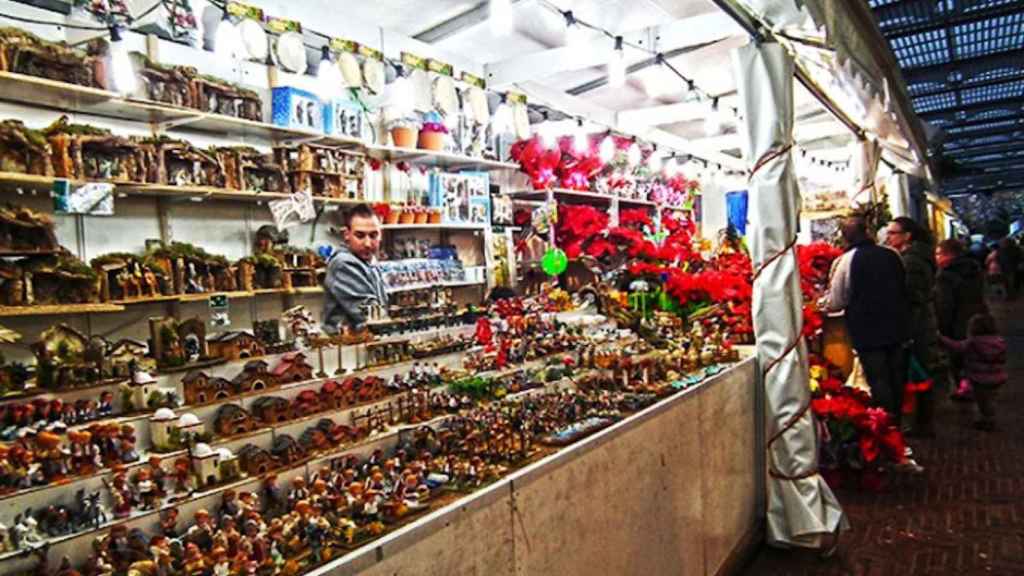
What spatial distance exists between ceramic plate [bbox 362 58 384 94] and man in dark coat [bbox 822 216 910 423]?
3.60 m

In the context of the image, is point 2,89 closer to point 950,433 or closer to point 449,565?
point 449,565

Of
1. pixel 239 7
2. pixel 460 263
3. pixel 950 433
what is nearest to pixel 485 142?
pixel 460 263

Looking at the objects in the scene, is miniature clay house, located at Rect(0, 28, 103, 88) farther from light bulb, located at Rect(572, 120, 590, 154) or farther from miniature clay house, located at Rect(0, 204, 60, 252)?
light bulb, located at Rect(572, 120, 590, 154)

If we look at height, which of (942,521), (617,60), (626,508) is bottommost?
(942,521)

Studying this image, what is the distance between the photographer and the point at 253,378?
2.28 meters

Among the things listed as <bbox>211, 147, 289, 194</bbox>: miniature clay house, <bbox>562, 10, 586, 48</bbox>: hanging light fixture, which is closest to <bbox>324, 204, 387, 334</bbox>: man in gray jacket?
<bbox>211, 147, 289, 194</bbox>: miniature clay house

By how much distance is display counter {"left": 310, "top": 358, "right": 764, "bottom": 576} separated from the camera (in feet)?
5.70

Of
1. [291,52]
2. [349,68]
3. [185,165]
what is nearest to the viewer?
[185,165]

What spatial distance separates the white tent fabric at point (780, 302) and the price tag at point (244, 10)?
275 centimetres

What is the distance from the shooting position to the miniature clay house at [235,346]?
2.47 meters

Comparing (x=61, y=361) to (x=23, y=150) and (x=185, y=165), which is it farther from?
(x=185, y=165)

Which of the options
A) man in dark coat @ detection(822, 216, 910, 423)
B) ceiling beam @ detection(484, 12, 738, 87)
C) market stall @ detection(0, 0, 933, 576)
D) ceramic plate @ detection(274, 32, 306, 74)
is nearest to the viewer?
market stall @ detection(0, 0, 933, 576)

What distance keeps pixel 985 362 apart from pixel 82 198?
6.60 meters

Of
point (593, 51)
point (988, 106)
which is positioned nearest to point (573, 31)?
point (593, 51)
